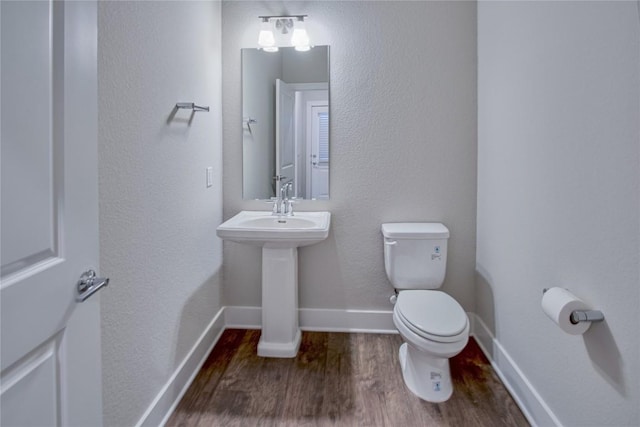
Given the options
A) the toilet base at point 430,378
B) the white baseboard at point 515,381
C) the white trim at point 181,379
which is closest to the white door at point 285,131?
the white trim at point 181,379

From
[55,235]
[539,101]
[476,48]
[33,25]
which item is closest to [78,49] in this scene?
[33,25]

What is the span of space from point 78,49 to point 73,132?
185 millimetres

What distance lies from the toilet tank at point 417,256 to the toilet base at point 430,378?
0.45 metres

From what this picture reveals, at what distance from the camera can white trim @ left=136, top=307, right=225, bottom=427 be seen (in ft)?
5.88

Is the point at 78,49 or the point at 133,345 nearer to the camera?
the point at 78,49

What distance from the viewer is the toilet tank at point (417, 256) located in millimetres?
2477

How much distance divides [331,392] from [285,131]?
62.5 inches

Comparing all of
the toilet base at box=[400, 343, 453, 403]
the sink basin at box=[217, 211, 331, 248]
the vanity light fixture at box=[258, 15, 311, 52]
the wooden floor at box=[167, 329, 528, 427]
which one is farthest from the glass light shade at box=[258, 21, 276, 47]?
the toilet base at box=[400, 343, 453, 403]

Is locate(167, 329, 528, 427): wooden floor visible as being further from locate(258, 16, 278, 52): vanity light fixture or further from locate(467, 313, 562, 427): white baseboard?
locate(258, 16, 278, 52): vanity light fixture

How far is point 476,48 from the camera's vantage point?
264 cm

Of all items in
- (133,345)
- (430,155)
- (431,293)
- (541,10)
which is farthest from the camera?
(430,155)

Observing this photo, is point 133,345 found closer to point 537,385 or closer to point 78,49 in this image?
point 78,49

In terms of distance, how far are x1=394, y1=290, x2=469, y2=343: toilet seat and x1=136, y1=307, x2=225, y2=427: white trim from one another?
1114 millimetres

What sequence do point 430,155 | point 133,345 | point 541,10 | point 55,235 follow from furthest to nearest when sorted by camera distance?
point 430,155
point 541,10
point 133,345
point 55,235
